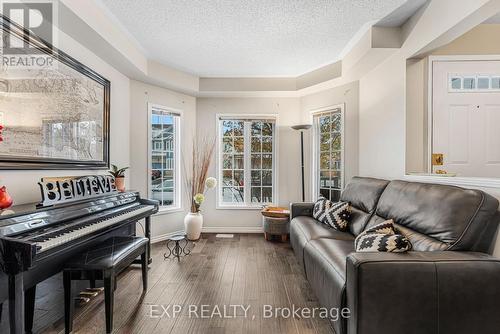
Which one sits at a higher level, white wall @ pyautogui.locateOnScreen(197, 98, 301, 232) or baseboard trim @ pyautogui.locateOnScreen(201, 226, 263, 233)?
white wall @ pyautogui.locateOnScreen(197, 98, 301, 232)

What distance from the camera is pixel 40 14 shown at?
2059 millimetres

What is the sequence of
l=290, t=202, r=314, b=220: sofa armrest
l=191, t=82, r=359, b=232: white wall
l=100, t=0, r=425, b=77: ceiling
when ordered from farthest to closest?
l=191, t=82, r=359, b=232: white wall, l=290, t=202, r=314, b=220: sofa armrest, l=100, t=0, r=425, b=77: ceiling

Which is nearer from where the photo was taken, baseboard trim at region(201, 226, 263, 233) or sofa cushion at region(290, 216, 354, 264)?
sofa cushion at region(290, 216, 354, 264)

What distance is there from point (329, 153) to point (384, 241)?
272 centimetres

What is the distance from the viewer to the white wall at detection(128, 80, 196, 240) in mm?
3703

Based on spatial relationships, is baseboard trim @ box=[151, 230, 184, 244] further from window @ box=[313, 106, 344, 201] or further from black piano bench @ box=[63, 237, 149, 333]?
window @ box=[313, 106, 344, 201]

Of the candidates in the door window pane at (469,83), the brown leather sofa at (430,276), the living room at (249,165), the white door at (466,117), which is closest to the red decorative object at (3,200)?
the living room at (249,165)

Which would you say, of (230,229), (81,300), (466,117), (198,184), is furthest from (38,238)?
(466,117)

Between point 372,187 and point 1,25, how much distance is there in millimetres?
3473

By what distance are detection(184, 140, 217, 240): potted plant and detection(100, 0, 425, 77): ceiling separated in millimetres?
1414

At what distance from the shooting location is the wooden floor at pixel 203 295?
191cm

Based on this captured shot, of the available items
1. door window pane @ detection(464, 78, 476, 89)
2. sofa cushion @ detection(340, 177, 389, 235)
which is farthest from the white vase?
door window pane @ detection(464, 78, 476, 89)

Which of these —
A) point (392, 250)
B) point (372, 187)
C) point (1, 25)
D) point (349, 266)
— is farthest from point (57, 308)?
point (372, 187)

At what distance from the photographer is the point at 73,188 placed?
2.14 meters
